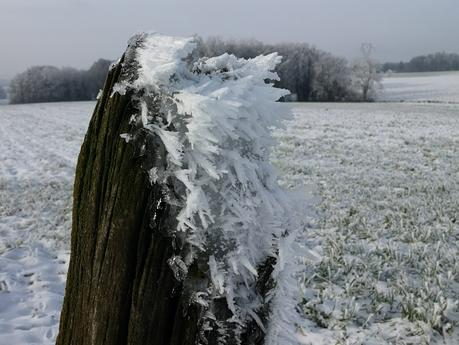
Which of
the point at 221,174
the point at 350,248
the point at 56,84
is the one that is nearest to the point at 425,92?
the point at 56,84

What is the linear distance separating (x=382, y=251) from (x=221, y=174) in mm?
4916

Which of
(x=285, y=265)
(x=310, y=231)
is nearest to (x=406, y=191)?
(x=310, y=231)

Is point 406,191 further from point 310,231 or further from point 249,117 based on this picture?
point 249,117

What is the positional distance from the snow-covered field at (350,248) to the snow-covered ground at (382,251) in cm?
1

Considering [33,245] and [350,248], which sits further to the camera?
[33,245]

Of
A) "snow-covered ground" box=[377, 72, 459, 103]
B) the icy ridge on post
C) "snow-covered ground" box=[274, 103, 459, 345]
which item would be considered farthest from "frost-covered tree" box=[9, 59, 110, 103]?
the icy ridge on post

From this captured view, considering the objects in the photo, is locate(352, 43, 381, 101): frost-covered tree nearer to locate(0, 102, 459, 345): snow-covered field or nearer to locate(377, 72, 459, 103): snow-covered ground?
locate(377, 72, 459, 103): snow-covered ground

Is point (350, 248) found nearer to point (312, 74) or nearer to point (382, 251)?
point (382, 251)

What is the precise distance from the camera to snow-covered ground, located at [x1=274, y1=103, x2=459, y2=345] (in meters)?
3.86

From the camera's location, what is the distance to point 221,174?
3.46 feet

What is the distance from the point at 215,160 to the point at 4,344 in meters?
3.80

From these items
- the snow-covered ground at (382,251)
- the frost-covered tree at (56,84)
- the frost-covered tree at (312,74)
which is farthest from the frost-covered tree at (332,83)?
the snow-covered ground at (382,251)

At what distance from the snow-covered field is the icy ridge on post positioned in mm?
114

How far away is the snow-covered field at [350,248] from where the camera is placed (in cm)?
395
